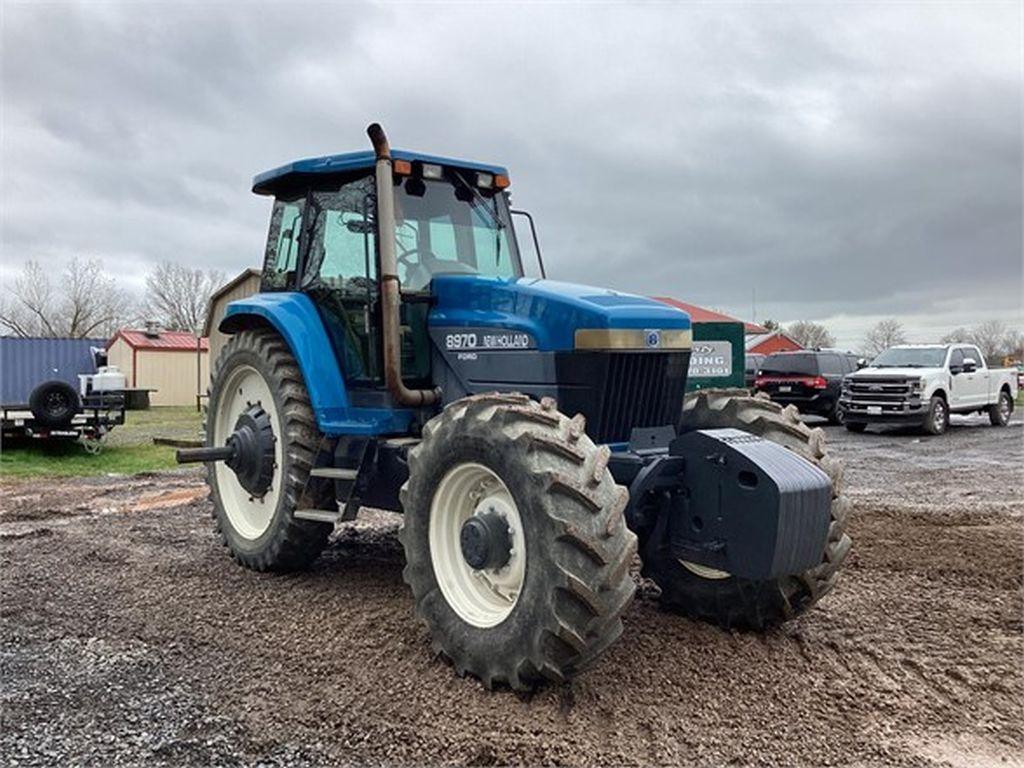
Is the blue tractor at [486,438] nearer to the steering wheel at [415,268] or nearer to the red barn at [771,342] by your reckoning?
the steering wheel at [415,268]

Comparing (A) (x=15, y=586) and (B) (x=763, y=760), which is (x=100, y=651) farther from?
(B) (x=763, y=760)

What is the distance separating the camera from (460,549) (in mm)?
4273

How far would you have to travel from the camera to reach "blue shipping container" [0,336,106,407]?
19.3 meters

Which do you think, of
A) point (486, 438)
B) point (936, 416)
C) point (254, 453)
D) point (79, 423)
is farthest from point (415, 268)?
point (936, 416)

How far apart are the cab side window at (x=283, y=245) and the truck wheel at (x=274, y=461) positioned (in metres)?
0.46

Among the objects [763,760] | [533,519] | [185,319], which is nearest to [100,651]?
[533,519]

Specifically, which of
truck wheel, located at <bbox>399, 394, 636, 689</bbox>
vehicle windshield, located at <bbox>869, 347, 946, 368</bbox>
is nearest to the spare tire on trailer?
truck wheel, located at <bbox>399, 394, 636, 689</bbox>

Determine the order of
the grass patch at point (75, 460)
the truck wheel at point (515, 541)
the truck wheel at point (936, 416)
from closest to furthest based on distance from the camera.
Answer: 1. the truck wheel at point (515, 541)
2. the grass patch at point (75, 460)
3. the truck wheel at point (936, 416)

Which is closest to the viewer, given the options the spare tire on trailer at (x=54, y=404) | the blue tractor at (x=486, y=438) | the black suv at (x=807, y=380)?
the blue tractor at (x=486, y=438)

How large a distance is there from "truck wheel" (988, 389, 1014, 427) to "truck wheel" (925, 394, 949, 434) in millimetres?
2622

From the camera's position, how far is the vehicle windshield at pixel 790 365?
65.5 ft

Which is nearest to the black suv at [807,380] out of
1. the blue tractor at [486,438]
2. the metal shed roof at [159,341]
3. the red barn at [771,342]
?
the blue tractor at [486,438]

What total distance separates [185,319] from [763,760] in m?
60.3

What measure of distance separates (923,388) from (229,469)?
48.8ft
